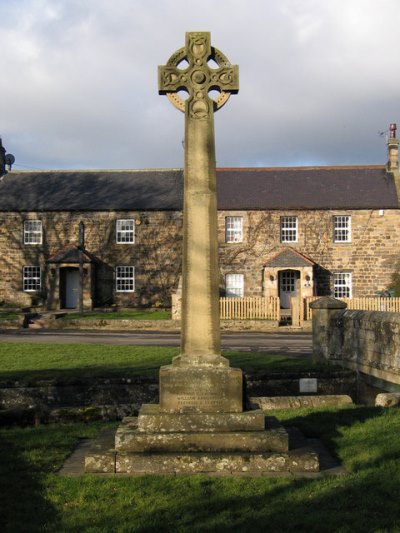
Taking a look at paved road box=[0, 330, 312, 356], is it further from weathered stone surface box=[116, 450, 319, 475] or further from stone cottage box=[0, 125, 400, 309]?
weathered stone surface box=[116, 450, 319, 475]

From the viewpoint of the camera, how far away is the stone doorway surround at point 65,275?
113 feet

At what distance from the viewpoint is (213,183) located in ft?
23.7

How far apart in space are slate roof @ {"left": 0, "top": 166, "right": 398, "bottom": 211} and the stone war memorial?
1109 inches

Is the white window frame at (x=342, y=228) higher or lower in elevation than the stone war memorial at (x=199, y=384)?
higher

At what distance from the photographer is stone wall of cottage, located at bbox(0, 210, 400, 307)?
35375 millimetres

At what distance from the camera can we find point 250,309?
2936 cm

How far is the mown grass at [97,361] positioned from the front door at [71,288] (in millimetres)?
17076

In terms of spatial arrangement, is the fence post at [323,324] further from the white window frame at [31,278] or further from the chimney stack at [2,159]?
the chimney stack at [2,159]

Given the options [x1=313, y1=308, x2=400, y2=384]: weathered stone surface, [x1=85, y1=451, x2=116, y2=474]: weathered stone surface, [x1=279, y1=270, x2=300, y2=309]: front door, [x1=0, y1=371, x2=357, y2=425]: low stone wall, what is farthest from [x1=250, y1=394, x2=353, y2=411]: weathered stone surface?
[x1=279, y1=270, x2=300, y2=309]: front door

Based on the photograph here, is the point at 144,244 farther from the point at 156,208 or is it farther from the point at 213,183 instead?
the point at 213,183

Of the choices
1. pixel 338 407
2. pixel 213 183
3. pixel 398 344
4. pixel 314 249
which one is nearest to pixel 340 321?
pixel 398 344

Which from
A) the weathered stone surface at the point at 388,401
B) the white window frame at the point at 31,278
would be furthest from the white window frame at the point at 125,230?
the weathered stone surface at the point at 388,401

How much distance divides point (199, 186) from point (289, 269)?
2769cm

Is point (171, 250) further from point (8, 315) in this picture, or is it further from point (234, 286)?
point (8, 315)
